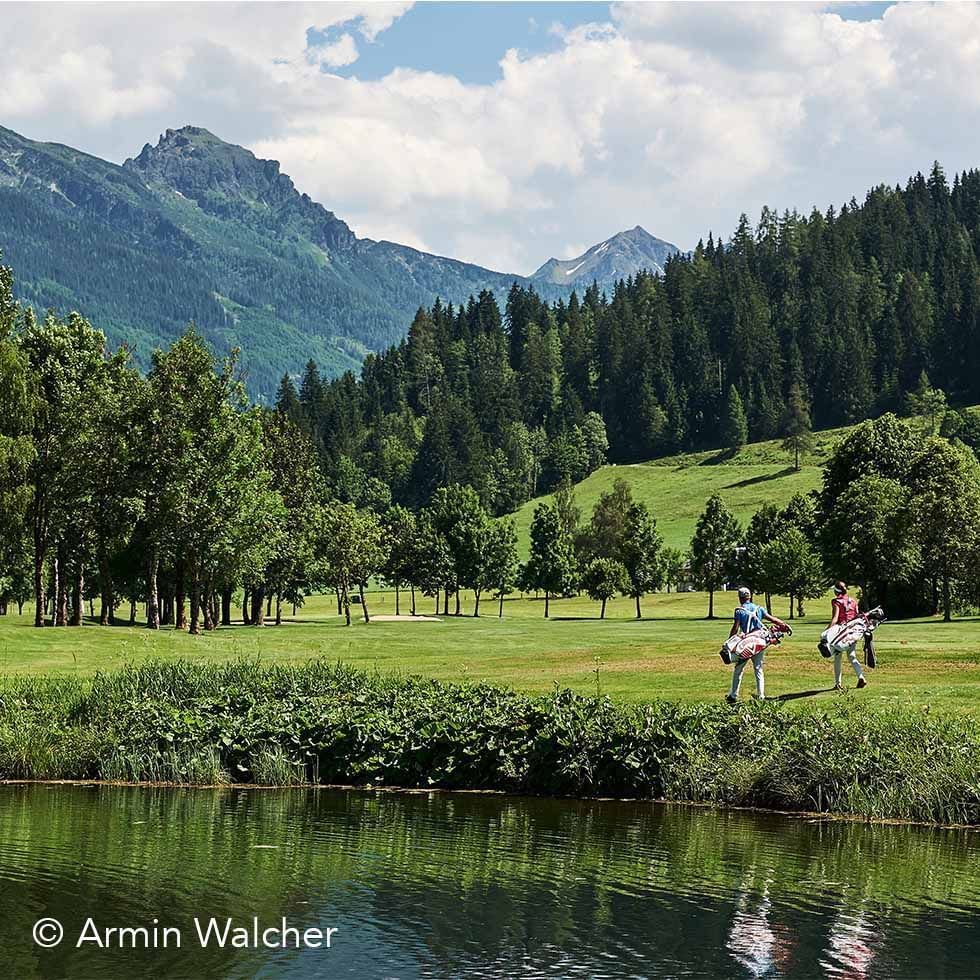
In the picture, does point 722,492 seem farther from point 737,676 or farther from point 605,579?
point 737,676

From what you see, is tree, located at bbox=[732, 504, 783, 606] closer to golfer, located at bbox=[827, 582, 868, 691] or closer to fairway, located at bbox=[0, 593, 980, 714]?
fairway, located at bbox=[0, 593, 980, 714]

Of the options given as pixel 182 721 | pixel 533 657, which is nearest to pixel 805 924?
pixel 182 721

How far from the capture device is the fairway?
1318 inches

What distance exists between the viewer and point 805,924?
54.7ft

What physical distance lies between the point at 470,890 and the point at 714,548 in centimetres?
9742

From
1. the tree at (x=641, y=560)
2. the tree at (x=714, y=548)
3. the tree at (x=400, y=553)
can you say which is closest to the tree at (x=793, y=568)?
the tree at (x=714, y=548)

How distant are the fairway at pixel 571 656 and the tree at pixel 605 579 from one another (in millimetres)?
36424

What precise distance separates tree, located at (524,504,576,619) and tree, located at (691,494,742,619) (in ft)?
40.9

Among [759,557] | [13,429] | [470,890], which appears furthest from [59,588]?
[759,557]

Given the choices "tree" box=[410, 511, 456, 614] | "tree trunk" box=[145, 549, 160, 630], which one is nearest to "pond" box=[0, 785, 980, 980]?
"tree trunk" box=[145, 549, 160, 630]

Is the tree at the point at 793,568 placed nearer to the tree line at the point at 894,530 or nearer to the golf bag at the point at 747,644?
the tree line at the point at 894,530

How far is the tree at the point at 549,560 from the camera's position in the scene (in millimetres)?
121062

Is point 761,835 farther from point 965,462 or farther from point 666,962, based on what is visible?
point 965,462

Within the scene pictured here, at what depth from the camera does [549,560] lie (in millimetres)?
121938
